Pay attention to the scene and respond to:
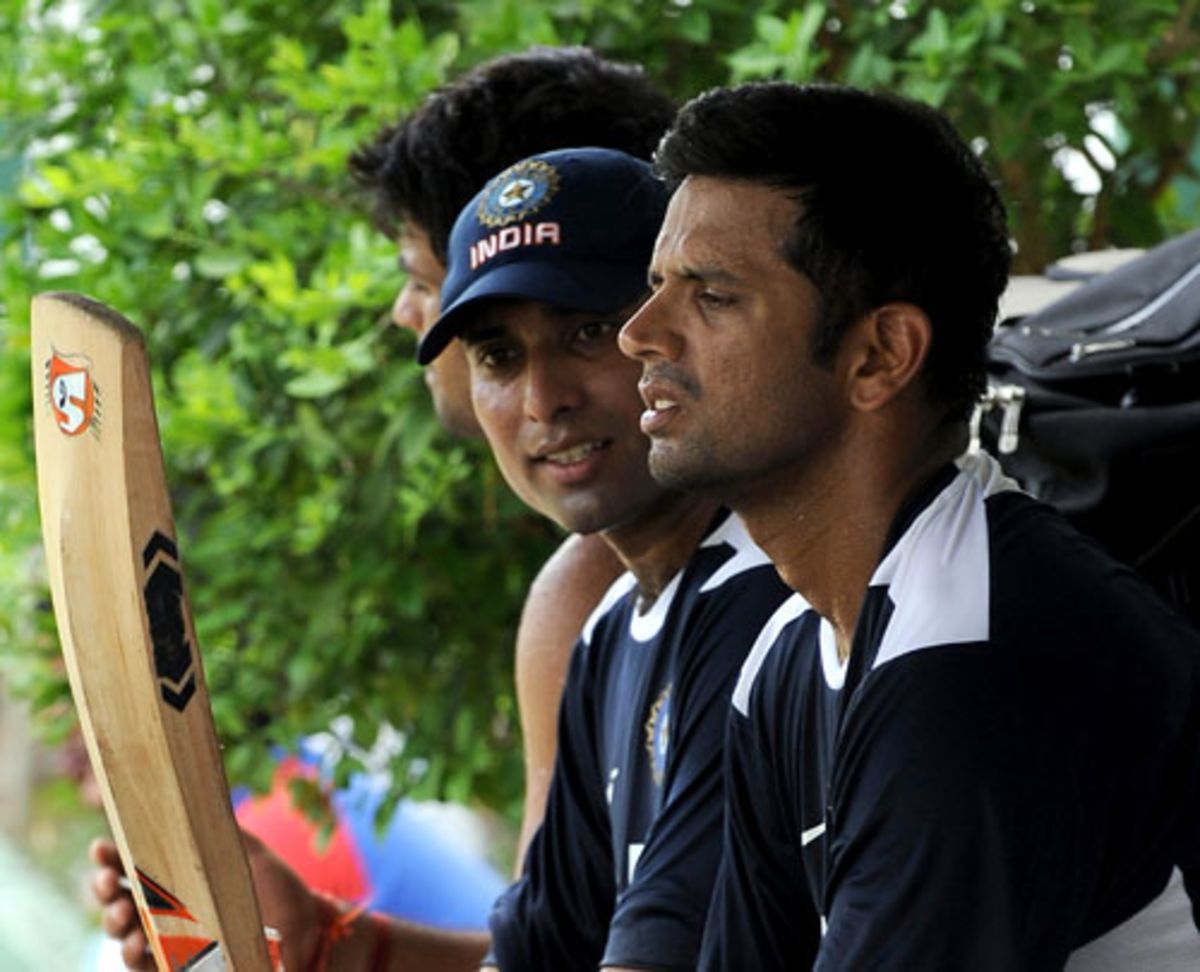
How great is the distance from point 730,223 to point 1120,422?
0.69m

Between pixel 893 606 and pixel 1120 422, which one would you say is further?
pixel 1120 422

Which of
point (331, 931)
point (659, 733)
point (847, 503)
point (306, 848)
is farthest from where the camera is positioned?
point (306, 848)

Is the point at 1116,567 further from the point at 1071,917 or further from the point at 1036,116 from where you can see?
the point at 1036,116

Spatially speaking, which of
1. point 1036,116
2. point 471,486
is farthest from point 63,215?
point 1036,116

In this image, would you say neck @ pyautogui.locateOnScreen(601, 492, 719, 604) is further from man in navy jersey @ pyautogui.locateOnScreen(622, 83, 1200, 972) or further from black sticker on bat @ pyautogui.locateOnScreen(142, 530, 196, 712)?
black sticker on bat @ pyautogui.locateOnScreen(142, 530, 196, 712)

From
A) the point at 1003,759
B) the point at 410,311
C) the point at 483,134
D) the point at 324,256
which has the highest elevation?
the point at 324,256

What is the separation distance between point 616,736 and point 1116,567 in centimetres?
80

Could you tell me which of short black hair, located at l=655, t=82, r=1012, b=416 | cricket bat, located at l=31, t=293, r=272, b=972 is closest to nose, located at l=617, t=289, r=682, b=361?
short black hair, located at l=655, t=82, r=1012, b=416

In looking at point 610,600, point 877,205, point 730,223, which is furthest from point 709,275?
point 610,600

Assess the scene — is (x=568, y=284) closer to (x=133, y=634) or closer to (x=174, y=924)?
(x=133, y=634)

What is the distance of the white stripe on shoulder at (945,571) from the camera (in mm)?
1856

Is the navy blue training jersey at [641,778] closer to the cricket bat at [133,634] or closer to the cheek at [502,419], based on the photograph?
the cheek at [502,419]

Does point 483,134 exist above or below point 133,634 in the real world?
above

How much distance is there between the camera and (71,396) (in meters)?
2.35
